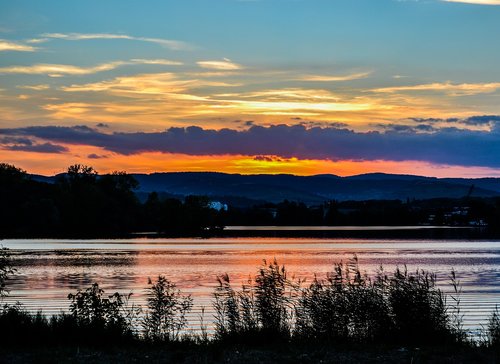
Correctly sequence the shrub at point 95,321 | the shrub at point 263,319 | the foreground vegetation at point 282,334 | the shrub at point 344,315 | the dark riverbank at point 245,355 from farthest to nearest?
the shrub at point 344,315
the shrub at point 263,319
the shrub at point 95,321
the foreground vegetation at point 282,334
the dark riverbank at point 245,355

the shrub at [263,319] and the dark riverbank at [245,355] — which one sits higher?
the shrub at [263,319]

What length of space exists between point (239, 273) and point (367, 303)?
40.8 meters

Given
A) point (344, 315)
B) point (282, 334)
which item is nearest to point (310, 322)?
point (344, 315)

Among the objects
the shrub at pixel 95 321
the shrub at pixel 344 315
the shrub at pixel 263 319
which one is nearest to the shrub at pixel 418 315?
the shrub at pixel 344 315

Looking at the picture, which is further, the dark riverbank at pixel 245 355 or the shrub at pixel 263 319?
the shrub at pixel 263 319

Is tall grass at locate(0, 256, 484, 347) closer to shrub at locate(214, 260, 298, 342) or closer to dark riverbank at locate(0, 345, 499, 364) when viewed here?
shrub at locate(214, 260, 298, 342)

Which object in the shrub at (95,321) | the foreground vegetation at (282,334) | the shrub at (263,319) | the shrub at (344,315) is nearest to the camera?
the foreground vegetation at (282,334)

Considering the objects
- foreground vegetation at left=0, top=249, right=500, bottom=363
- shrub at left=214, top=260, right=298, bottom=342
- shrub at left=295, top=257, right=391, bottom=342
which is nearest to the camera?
foreground vegetation at left=0, top=249, right=500, bottom=363

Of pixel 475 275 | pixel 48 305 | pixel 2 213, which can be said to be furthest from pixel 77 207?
pixel 48 305

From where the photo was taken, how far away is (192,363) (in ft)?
55.8

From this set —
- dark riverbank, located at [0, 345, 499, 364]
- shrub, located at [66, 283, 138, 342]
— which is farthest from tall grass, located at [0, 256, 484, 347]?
dark riverbank, located at [0, 345, 499, 364]

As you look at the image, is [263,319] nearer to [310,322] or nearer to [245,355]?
[310,322]

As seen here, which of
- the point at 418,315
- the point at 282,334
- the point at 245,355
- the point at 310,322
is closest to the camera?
the point at 245,355

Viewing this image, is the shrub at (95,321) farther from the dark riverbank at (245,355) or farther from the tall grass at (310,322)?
the dark riverbank at (245,355)
